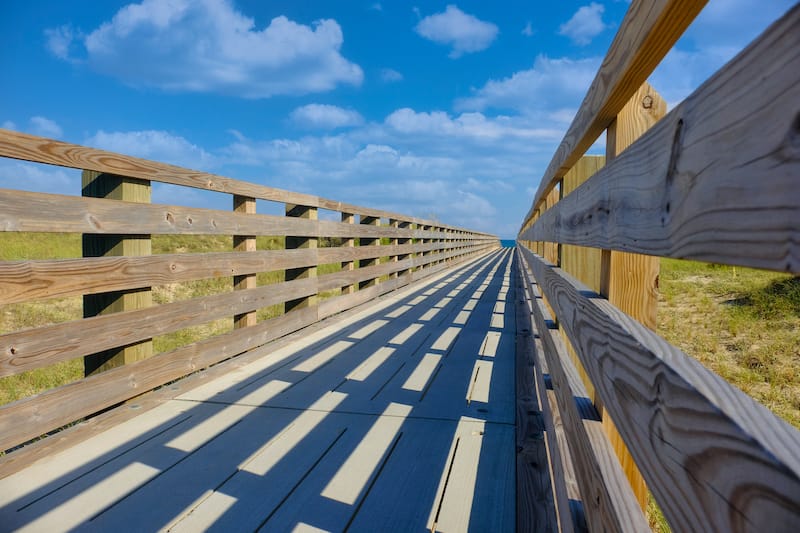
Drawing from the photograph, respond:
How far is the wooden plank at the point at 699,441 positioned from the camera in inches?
16.8

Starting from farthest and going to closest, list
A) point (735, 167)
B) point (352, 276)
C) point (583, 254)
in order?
point (352, 276) → point (583, 254) → point (735, 167)

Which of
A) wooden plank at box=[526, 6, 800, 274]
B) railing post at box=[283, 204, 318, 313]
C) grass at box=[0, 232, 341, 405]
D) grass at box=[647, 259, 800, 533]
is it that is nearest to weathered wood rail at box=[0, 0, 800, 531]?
wooden plank at box=[526, 6, 800, 274]

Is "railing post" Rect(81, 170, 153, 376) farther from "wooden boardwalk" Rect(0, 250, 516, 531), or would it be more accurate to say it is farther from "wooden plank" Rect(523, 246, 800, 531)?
"wooden plank" Rect(523, 246, 800, 531)

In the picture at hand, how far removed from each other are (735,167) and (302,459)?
211 centimetres

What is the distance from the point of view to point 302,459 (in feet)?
7.29

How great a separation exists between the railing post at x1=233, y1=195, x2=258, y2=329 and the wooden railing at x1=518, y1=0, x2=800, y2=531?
298 cm

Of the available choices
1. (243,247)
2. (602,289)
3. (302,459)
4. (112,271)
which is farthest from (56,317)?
(602,289)

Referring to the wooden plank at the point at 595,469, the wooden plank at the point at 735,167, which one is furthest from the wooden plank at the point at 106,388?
the wooden plank at the point at 735,167

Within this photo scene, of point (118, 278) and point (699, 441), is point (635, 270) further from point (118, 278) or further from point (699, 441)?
point (118, 278)

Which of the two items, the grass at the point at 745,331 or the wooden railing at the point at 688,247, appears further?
the grass at the point at 745,331

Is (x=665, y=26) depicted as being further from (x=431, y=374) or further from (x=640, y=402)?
(x=431, y=374)

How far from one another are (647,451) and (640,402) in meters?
0.07

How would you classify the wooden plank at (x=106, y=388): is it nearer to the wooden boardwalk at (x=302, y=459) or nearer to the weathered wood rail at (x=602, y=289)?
the weathered wood rail at (x=602, y=289)

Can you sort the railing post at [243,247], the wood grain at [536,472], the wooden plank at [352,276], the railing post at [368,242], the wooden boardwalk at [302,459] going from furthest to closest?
the railing post at [368,242] < the wooden plank at [352,276] < the railing post at [243,247] < the wooden boardwalk at [302,459] < the wood grain at [536,472]
